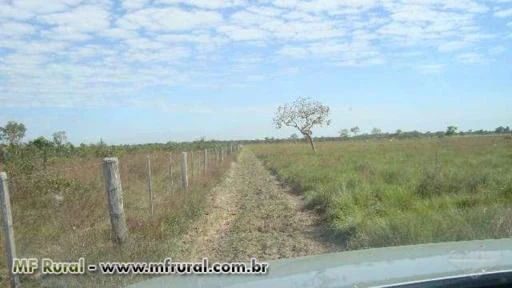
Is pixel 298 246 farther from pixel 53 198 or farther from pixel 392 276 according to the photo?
pixel 392 276

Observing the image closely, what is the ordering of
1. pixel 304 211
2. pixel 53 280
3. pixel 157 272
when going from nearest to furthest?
pixel 157 272
pixel 53 280
pixel 304 211

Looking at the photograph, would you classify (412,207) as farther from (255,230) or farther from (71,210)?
(71,210)

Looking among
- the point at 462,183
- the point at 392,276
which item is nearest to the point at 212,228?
the point at 462,183

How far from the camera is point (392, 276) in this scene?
272 centimetres

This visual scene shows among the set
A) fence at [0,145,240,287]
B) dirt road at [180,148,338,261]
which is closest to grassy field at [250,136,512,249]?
dirt road at [180,148,338,261]

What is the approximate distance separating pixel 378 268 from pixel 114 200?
6624 millimetres

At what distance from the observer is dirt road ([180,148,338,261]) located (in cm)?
906

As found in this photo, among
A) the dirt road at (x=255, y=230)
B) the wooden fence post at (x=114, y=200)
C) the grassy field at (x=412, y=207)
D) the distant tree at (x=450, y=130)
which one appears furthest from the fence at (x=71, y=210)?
the distant tree at (x=450, y=130)

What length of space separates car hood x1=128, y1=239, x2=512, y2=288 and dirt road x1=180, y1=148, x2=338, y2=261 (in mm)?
4998

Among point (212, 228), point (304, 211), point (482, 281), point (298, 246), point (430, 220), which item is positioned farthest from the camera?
point (304, 211)

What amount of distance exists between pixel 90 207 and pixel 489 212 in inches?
269

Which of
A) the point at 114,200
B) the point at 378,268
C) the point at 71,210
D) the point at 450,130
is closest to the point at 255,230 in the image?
the point at 114,200

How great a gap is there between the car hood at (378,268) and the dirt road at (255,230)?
16.4ft

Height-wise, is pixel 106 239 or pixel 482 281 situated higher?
pixel 482 281
